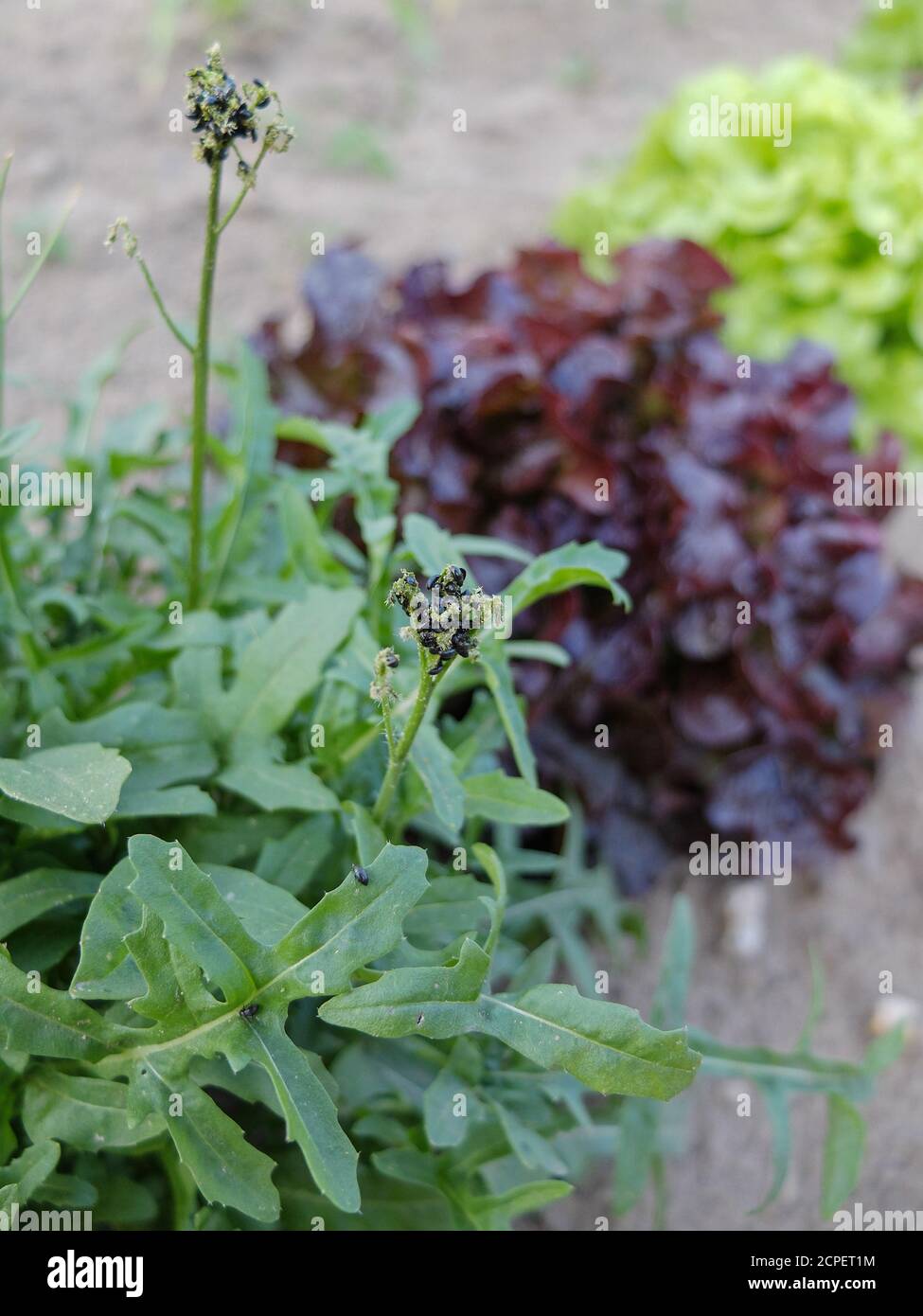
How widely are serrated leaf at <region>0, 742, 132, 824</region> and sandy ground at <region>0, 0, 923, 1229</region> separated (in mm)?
788

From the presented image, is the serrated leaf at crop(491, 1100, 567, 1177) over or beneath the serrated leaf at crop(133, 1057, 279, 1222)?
beneath

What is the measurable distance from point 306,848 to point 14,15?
146 inches

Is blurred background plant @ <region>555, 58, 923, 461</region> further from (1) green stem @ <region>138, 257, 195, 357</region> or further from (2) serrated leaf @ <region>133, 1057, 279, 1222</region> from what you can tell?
(2) serrated leaf @ <region>133, 1057, 279, 1222</region>

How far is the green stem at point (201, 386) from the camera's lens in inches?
37.4

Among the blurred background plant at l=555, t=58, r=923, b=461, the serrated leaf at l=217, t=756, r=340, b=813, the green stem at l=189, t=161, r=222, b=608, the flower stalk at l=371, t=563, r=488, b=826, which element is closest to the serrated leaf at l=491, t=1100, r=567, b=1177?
the serrated leaf at l=217, t=756, r=340, b=813

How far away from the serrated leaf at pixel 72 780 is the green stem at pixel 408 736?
0.20 m

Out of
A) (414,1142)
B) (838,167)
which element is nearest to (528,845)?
(414,1142)

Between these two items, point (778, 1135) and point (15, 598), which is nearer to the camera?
point (15, 598)

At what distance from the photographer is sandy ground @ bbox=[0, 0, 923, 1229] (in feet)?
6.24

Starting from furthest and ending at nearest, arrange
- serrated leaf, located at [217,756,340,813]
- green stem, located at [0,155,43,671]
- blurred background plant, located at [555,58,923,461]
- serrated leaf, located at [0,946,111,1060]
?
blurred background plant, located at [555,58,923,461] → green stem, located at [0,155,43,671] → serrated leaf, located at [217,756,340,813] → serrated leaf, located at [0,946,111,1060]

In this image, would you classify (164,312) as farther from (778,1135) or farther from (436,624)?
(778,1135)

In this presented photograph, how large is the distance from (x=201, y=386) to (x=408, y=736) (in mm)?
408

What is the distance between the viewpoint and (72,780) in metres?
0.90

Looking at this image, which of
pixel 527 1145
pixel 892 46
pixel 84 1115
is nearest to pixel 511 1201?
pixel 527 1145
